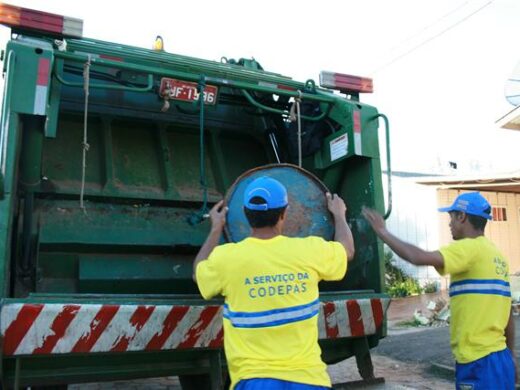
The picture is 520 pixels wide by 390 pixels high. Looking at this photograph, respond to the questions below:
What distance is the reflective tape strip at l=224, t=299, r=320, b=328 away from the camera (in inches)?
74.3

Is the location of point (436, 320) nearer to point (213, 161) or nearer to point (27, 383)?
point (213, 161)

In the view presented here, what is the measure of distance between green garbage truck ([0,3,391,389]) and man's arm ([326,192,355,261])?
0.60 metres

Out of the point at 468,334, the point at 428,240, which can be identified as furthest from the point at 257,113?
the point at 428,240

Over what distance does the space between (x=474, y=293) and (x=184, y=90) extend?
192 cm

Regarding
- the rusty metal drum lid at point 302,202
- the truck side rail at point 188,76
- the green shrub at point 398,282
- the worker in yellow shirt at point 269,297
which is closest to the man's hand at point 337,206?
the rusty metal drum lid at point 302,202

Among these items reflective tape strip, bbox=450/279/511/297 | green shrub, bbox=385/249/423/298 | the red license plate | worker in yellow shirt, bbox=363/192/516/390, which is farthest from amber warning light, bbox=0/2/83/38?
green shrub, bbox=385/249/423/298

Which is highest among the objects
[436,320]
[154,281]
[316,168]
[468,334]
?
[316,168]

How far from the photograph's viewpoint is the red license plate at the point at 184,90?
10.6ft

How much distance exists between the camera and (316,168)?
3.94 meters

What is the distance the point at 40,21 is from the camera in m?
2.97

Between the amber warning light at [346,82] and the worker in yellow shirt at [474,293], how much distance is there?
1.21 meters

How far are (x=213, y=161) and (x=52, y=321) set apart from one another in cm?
190

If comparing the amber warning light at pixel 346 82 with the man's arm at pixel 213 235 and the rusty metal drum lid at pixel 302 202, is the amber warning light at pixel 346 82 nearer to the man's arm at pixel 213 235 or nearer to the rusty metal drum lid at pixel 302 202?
the rusty metal drum lid at pixel 302 202

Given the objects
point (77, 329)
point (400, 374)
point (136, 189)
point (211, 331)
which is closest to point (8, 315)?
point (77, 329)
